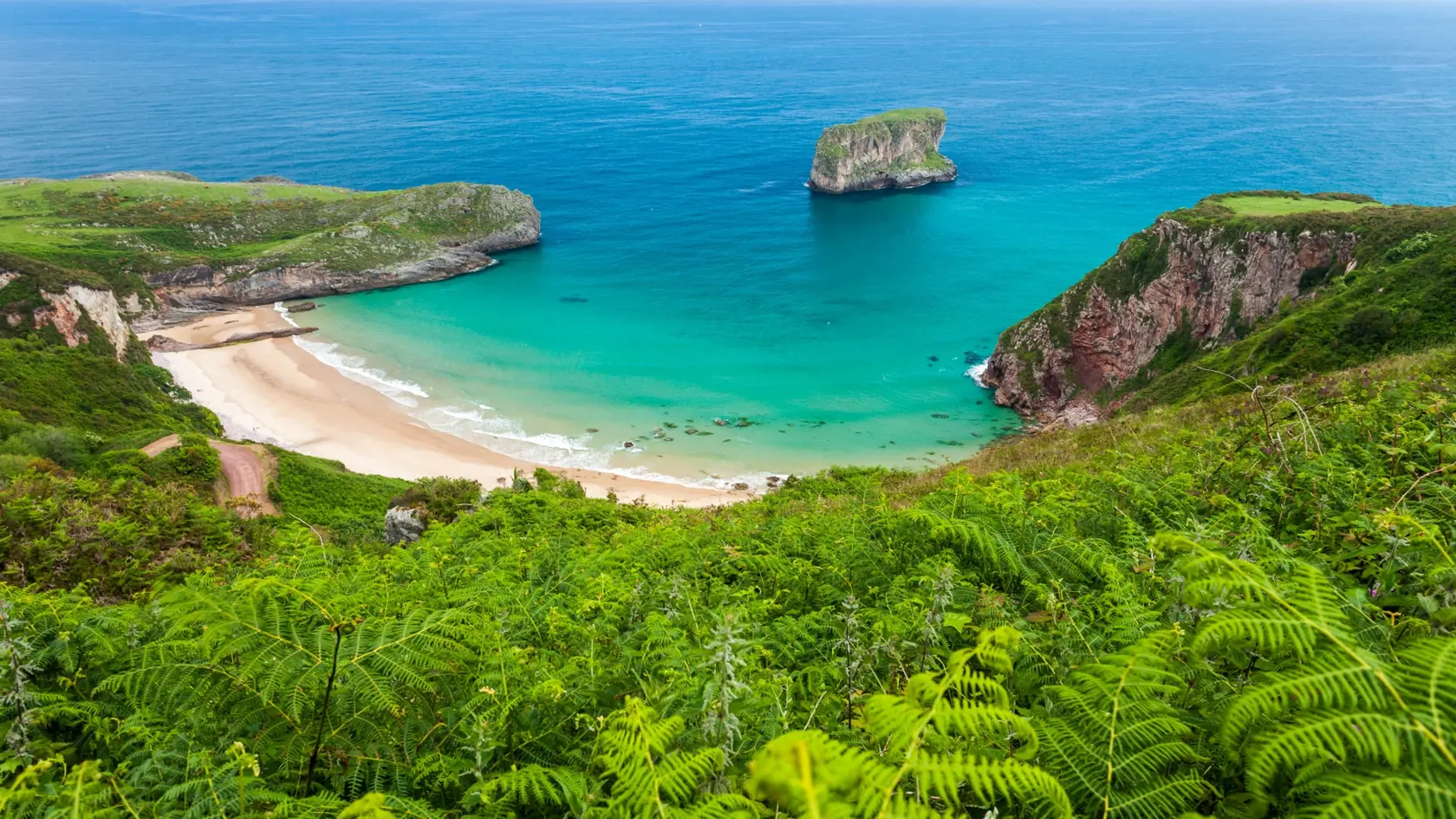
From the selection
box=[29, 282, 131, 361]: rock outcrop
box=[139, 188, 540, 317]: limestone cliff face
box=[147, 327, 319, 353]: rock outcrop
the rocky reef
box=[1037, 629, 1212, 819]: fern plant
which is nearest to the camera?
box=[1037, 629, 1212, 819]: fern plant

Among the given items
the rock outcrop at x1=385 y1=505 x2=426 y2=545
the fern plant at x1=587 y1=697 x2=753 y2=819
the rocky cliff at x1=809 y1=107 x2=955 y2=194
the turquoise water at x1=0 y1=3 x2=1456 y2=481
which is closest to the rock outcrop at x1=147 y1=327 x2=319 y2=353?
the turquoise water at x1=0 y1=3 x2=1456 y2=481

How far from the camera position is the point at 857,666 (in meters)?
4.35

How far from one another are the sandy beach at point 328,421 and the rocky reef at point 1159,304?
22599 mm

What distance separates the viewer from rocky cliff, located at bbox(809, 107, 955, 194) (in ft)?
337

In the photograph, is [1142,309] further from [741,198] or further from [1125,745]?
[741,198]

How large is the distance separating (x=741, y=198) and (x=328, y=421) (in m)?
67.1

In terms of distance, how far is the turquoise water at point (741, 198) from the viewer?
1965 inches

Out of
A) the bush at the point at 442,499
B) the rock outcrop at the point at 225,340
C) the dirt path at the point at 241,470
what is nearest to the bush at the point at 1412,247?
the bush at the point at 442,499

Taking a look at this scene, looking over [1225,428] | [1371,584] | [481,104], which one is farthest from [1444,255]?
[481,104]

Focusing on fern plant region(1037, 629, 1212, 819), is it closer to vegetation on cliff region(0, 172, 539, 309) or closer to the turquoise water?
the turquoise water

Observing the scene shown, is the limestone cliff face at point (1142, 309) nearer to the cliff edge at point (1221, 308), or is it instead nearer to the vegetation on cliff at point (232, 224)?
the cliff edge at point (1221, 308)

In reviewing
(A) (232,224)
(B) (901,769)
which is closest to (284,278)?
(A) (232,224)

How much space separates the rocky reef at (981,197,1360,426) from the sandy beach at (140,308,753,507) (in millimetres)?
22599

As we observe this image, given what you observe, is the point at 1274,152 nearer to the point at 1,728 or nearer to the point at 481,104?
the point at 1,728
